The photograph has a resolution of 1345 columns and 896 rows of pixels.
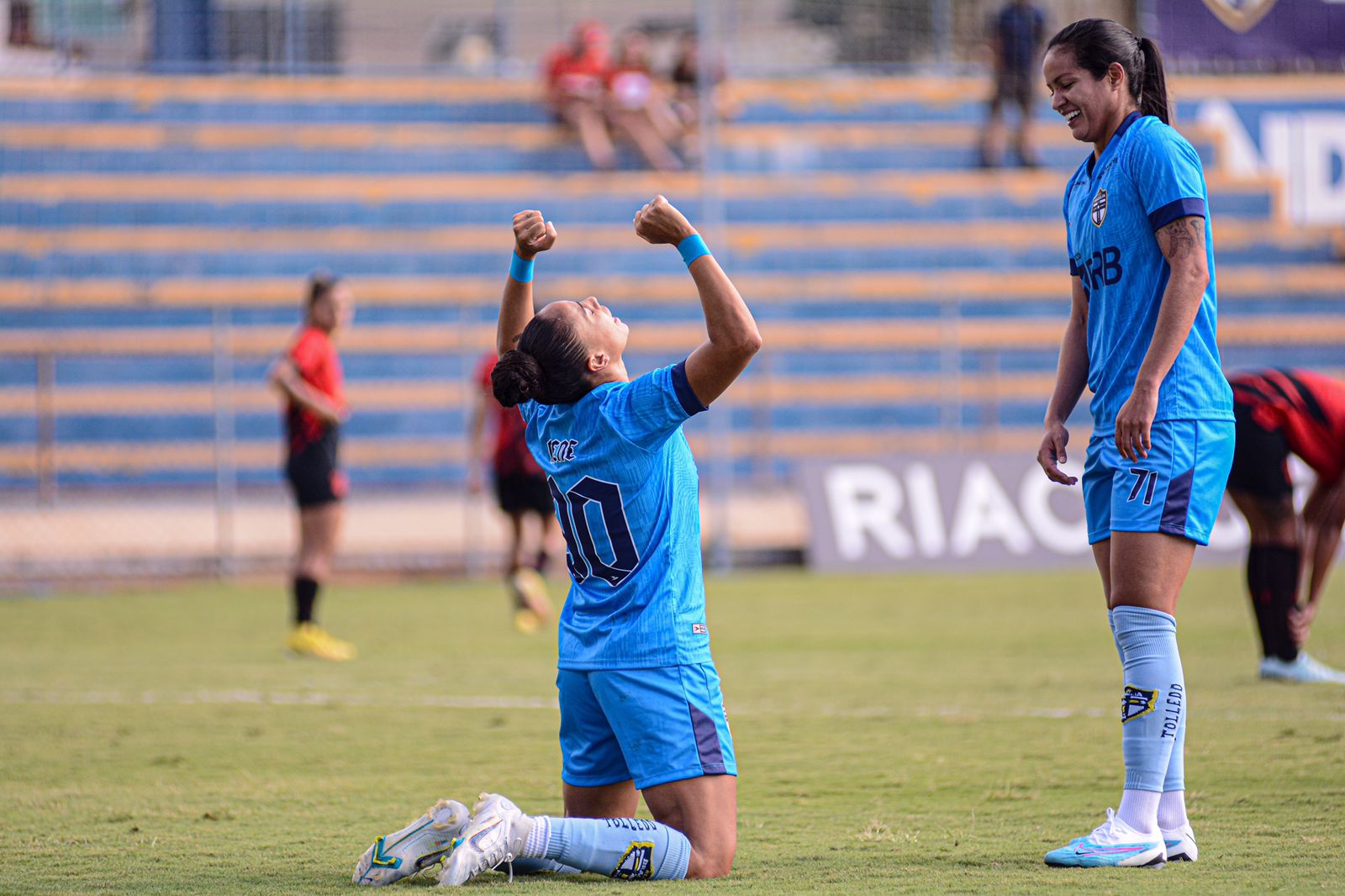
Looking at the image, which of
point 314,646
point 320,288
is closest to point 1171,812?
point 314,646

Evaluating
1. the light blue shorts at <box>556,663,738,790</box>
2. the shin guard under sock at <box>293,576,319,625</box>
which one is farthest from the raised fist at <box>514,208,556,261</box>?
the shin guard under sock at <box>293,576,319,625</box>

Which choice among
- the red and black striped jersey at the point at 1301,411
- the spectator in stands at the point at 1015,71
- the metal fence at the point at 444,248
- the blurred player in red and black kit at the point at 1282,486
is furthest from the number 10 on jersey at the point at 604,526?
the spectator in stands at the point at 1015,71

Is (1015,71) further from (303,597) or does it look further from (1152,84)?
(1152,84)

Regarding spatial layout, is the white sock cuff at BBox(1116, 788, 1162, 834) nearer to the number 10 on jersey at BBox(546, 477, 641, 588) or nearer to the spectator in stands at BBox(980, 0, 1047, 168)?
the number 10 on jersey at BBox(546, 477, 641, 588)

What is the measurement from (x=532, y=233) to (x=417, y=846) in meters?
1.59

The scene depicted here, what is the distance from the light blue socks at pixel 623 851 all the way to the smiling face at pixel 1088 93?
207 cm

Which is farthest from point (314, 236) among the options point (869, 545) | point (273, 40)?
point (869, 545)

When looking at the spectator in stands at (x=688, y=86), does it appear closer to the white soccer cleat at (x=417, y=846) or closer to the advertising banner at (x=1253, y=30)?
the advertising banner at (x=1253, y=30)

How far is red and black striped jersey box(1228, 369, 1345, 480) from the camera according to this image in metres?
7.50

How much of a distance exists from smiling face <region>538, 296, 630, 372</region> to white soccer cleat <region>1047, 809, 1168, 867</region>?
1647mm

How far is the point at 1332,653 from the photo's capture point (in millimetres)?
8656

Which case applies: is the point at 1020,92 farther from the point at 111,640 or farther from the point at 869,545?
the point at 111,640

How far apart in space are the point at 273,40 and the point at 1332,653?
55.6 feet

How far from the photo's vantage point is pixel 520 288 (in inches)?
184
